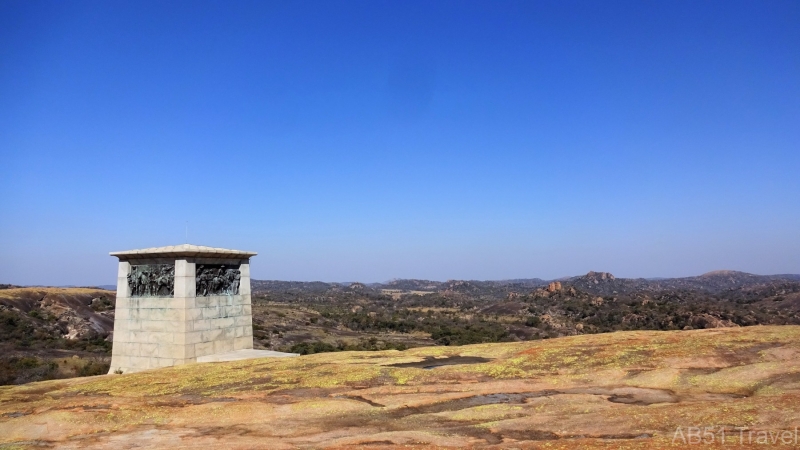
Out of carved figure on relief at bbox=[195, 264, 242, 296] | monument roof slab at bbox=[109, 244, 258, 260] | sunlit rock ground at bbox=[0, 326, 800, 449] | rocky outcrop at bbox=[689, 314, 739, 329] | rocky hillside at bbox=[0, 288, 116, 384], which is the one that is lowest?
rocky outcrop at bbox=[689, 314, 739, 329]

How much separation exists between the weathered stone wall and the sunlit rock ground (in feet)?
13.1

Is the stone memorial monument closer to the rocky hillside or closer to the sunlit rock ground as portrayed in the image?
the rocky hillside

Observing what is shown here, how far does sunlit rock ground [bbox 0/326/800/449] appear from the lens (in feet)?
24.7

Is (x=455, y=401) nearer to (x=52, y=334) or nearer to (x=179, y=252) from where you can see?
(x=179, y=252)

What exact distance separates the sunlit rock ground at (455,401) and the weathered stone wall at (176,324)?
398cm

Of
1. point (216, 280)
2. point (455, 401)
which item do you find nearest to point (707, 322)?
point (216, 280)

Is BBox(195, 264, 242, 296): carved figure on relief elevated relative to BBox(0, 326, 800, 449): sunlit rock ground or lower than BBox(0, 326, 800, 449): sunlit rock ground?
elevated

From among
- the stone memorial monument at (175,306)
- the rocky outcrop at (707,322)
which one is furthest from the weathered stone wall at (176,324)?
the rocky outcrop at (707,322)

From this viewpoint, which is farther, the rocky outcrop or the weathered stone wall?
the rocky outcrop

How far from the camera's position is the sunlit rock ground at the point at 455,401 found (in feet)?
24.7

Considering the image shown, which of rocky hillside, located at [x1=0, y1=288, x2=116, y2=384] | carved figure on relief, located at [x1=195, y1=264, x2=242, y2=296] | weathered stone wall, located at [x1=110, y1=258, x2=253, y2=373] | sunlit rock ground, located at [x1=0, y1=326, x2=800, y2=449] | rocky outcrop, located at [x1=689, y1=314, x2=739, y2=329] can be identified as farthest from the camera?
rocky outcrop, located at [x1=689, y1=314, x2=739, y2=329]

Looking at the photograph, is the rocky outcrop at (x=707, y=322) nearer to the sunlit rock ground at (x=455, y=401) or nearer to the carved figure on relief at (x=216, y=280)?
the sunlit rock ground at (x=455, y=401)

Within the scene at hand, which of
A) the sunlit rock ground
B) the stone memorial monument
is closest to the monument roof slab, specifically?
the stone memorial monument

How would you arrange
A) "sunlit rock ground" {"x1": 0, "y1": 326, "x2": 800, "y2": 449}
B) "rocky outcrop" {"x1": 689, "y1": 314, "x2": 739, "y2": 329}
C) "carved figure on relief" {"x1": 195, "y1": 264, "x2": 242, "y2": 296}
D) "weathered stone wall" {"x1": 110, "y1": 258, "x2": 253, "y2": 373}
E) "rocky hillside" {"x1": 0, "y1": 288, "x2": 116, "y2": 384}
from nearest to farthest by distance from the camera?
1. "sunlit rock ground" {"x1": 0, "y1": 326, "x2": 800, "y2": 449}
2. "weathered stone wall" {"x1": 110, "y1": 258, "x2": 253, "y2": 373}
3. "carved figure on relief" {"x1": 195, "y1": 264, "x2": 242, "y2": 296}
4. "rocky hillside" {"x1": 0, "y1": 288, "x2": 116, "y2": 384}
5. "rocky outcrop" {"x1": 689, "y1": 314, "x2": 739, "y2": 329}
